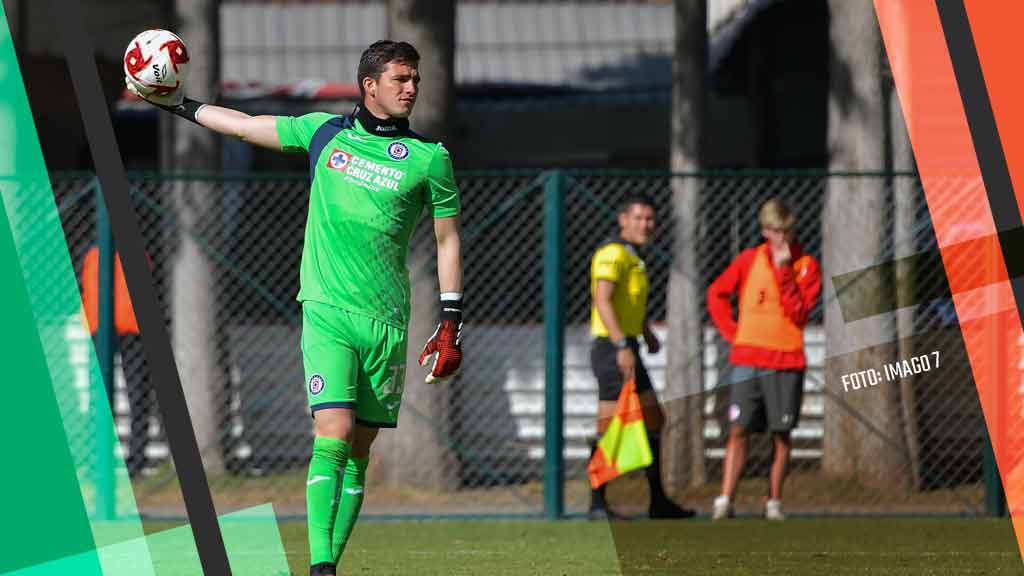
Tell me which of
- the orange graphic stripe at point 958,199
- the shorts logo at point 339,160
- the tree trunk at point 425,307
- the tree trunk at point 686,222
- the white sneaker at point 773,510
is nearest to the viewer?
the shorts logo at point 339,160

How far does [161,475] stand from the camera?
38.5 feet

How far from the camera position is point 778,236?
33.7 ft

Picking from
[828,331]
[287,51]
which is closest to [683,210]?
[828,331]

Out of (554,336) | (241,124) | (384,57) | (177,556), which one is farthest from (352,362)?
(554,336)

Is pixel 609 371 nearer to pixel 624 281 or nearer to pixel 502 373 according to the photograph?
pixel 624 281

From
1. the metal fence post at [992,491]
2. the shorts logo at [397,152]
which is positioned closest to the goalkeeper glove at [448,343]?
the shorts logo at [397,152]

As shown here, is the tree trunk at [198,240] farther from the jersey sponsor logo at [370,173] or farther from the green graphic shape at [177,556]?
the jersey sponsor logo at [370,173]

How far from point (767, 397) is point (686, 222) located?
2178 mm

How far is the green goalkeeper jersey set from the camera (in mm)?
6305

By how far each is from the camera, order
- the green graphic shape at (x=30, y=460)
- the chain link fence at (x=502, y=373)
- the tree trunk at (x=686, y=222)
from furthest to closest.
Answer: the tree trunk at (x=686, y=222), the chain link fence at (x=502, y=373), the green graphic shape at (x=30, y=460)

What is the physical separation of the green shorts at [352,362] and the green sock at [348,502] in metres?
0.19

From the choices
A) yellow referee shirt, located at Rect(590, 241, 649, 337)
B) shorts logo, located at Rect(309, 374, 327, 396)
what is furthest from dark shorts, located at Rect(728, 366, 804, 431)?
shorts logo, located at Rect(309, 374, 327, 396)

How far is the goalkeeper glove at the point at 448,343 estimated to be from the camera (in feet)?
20.9

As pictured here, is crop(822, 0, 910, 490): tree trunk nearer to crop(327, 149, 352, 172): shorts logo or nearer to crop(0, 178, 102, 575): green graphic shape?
crop(0, 178, 102, 575): green graphic shape
